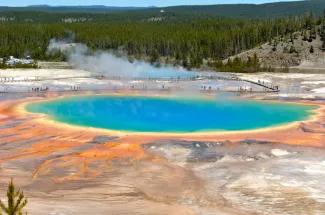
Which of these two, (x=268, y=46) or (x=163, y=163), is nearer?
(x=163, y=163)

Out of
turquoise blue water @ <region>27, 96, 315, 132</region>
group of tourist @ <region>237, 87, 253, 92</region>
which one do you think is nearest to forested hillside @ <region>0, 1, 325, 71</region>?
group of tourist @ <region>237, 87, 253, 92</region>

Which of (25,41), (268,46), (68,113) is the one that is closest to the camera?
(68,113)

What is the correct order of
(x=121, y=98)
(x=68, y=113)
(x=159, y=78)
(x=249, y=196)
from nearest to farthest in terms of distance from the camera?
(x=249, y=196)
(x=68, y=113)
(x=121, y=98)
(x=159, y=78)

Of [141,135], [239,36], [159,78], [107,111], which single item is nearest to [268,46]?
[239,36]

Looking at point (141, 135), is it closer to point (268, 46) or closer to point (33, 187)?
point (33, 187)

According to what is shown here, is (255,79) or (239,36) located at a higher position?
(239,36)

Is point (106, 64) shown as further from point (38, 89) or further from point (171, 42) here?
point (38, 89)

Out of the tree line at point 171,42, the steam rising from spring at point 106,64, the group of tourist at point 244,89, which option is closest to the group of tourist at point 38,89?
the steam rising from spring at point 106,64

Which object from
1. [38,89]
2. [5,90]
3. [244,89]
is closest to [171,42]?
[244,89]
